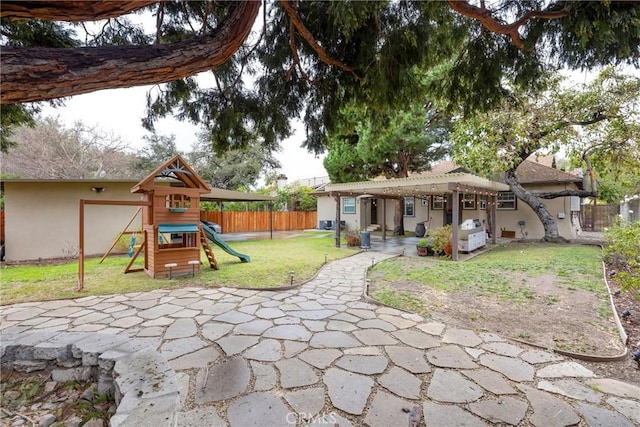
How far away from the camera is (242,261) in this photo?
8141mm

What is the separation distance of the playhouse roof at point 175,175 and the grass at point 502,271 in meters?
4.59

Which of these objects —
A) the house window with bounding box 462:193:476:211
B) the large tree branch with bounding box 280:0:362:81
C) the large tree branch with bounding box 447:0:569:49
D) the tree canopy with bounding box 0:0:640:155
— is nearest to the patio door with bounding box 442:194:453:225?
the house window with bounding box 462:193:476:211

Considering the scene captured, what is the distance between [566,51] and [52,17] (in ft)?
13.7

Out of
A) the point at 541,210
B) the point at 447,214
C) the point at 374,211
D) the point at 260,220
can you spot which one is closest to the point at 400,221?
the point at 447,214

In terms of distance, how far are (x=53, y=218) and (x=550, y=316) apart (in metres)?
12.8

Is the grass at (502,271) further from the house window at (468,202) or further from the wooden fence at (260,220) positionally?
the wooden fence at (260,220)

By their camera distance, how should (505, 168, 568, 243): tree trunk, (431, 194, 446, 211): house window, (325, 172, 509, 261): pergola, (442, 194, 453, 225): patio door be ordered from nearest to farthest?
(325, 172, 509, 261): pergola, (505, 168, 568, 243): tree trunk, (442, 194, 453, 225): patio door, (431, 194, 446, 211): house window

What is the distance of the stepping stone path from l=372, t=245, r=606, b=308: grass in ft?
6.97

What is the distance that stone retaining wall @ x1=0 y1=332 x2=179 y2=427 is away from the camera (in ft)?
6.33

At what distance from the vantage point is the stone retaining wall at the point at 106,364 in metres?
1.93

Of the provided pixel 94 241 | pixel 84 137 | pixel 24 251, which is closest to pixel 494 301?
pixel 94 241

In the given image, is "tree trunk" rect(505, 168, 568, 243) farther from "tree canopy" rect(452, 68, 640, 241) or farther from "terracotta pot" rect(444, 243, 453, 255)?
"terracotta pot" rect(444, 243, 453, 255)

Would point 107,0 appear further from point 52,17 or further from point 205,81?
point 205,81

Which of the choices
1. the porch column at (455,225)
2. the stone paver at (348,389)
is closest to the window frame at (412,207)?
the porch column at (455,225)
